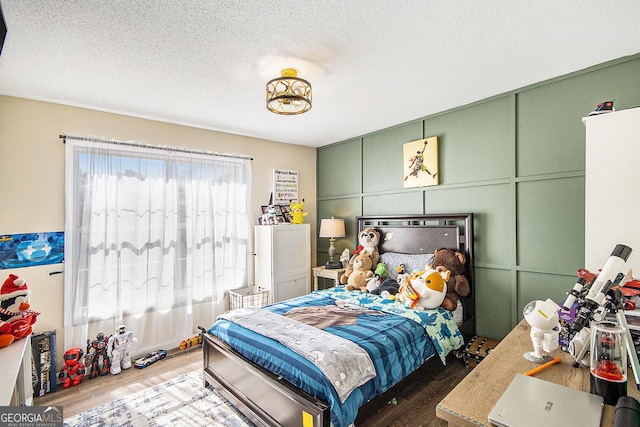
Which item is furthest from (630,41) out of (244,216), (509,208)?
(244,216)

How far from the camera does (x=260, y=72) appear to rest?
2428mm

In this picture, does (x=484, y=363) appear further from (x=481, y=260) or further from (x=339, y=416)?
(x=481, y=260)

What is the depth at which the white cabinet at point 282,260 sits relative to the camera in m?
4.04

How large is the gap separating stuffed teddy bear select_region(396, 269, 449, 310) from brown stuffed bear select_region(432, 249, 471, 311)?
109 mm

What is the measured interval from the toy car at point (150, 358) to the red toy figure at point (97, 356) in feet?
0.88

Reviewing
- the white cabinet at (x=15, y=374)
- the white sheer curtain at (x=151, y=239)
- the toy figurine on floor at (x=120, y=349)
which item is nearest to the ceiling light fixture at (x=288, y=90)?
the white sheer curtain at (x=151, y=239)

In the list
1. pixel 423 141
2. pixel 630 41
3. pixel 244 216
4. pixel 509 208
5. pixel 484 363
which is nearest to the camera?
pixel 484 363

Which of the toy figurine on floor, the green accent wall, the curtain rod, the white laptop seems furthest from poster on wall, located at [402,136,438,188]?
the toy figurine on floor

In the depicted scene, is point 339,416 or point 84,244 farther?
Result: point 84,244

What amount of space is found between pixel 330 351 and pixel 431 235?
1997 mm

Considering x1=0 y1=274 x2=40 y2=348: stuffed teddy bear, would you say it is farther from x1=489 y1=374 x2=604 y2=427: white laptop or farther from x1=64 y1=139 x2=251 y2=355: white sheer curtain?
x1=489 y1=374 x2=604 y2=427: white laptop

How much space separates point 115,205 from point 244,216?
1.47 m

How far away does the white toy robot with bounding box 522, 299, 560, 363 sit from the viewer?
1413 mm

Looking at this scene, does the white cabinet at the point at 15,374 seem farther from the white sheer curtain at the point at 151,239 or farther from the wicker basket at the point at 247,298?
the wicker basket at the point at 247,298
